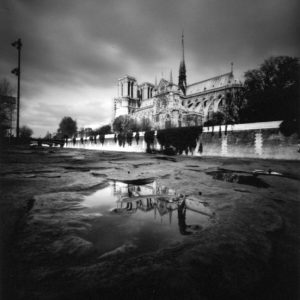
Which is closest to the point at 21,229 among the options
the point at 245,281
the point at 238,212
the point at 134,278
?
the point at 134,278

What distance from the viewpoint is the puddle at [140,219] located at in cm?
167

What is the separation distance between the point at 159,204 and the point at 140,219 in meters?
0.68

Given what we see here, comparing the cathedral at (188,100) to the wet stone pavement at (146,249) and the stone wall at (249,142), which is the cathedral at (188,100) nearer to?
the stone wall at (249,142)

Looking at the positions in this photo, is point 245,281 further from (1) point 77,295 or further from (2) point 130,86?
(2) point 130,86

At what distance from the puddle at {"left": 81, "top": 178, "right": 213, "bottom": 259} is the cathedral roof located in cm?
5695

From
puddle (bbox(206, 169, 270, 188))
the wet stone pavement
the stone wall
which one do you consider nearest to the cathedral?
the stone wall

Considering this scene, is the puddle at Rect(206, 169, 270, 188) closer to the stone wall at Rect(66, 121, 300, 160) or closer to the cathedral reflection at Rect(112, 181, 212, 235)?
Result: the cathedral reflection at Rect(112, 181, 212, 235)

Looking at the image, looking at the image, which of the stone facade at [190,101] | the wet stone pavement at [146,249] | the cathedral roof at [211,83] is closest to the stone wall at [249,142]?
the wet stone pavement at [146,249]

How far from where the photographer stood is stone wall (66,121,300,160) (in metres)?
15.5

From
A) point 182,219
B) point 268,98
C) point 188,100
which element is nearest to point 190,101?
point 188,100

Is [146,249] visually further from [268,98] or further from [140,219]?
[268,98]

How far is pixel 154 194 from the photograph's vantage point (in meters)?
3.49

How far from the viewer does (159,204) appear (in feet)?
9.46

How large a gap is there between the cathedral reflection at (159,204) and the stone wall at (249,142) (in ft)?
53.7
